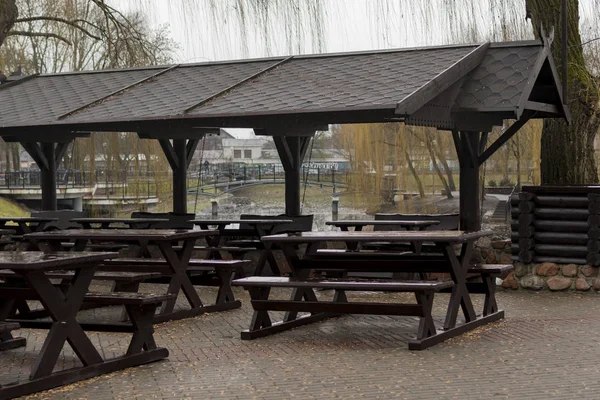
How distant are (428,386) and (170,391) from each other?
1.73 meters

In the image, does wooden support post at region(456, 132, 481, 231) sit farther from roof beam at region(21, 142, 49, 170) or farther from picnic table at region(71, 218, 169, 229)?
roof beam at region(21, 142, 49, 170)

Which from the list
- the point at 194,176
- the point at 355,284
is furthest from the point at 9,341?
the point at 194,176

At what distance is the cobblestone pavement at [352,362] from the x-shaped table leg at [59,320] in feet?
0.68

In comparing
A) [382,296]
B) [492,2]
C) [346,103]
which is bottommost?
[382,296]

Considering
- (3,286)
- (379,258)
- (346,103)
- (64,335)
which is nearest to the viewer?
(64,335)

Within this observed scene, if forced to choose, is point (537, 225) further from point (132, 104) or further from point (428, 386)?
point (428, 386)

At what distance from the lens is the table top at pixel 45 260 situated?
7055 mm

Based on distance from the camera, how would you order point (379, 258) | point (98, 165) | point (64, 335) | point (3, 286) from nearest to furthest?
point (64, 335), point (3, 286), point (379, 258), point (98, 165)

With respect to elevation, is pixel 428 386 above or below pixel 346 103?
below

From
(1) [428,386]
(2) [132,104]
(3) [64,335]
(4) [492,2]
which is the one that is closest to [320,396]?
(1) [428,386]

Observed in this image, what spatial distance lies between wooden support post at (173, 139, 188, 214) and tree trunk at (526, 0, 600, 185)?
5.61 m

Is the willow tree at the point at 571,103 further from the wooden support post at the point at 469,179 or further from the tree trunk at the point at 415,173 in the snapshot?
the tree trunk at the point at 415,173

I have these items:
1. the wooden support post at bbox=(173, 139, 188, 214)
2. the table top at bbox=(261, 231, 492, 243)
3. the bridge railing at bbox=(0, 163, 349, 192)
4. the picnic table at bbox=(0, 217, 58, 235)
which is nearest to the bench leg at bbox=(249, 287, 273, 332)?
the table top at bbox=(261, 231, 492, 243)

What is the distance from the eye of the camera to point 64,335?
24.7ft
